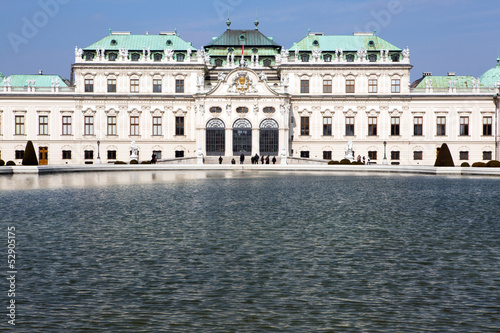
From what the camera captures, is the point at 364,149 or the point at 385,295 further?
the point at 364,149

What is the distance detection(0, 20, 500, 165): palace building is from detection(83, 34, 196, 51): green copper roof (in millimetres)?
168

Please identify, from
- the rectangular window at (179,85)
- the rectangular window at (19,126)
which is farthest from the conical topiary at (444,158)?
the rectangular window at (19,126)

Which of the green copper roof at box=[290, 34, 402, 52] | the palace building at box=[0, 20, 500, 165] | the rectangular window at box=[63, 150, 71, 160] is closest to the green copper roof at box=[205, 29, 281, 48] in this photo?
the palace building at box=[0, 20, 500, 165]

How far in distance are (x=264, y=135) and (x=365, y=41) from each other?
20936 mm

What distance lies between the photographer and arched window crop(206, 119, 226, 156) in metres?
83.0

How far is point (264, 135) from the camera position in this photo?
274ft

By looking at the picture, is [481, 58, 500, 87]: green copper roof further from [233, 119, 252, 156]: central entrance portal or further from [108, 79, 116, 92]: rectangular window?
[108, 79, 116, 92]: rectangular window

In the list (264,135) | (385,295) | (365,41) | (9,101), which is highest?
(365,41)

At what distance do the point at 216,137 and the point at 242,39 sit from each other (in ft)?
58.1

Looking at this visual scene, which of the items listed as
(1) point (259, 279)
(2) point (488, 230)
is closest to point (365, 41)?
(2) point (488, 230)

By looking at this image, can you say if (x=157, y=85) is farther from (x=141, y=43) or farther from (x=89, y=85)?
(x=89, y=85)

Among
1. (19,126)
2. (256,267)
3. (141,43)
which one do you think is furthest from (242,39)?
(256,267)

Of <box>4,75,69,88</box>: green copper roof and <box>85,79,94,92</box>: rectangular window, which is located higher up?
<box>4,75,69,88</box>: green copper roof

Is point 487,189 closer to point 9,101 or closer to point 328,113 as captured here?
point 328,113
